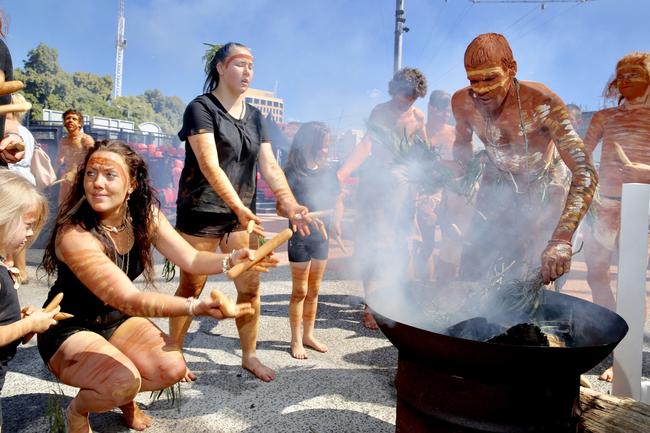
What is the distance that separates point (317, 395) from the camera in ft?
9.41

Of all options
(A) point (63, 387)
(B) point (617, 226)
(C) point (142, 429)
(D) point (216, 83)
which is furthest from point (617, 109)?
(A) point (63, 387)

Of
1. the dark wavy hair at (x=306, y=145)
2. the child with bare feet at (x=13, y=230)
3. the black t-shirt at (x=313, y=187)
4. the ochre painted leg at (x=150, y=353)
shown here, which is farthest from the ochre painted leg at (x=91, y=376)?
the dark wavy hair at (x=306, y=145)

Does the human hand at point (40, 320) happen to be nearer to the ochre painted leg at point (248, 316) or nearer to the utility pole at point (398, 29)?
the ochre painted leg at point (248, 316)

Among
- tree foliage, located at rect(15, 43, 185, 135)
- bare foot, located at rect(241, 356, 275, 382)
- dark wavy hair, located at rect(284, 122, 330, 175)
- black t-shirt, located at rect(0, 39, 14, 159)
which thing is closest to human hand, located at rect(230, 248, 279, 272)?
bare foot, located at rect(241, 356, 275, 382)

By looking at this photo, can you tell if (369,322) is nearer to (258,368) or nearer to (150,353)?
(258,368)

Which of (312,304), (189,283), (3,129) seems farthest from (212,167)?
(312,304)

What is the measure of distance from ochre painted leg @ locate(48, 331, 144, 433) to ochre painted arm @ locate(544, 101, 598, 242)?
2.08 metres

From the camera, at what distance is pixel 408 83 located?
4.18 metres

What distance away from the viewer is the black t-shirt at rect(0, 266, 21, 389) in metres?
1.93

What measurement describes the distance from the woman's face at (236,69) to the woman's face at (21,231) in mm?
1444

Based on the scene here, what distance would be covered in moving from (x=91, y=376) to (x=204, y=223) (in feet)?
3.92

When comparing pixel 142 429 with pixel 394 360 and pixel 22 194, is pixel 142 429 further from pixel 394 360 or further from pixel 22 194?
pixel 394 360

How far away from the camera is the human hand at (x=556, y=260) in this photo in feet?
6.31

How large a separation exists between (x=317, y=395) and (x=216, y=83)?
2.23m
